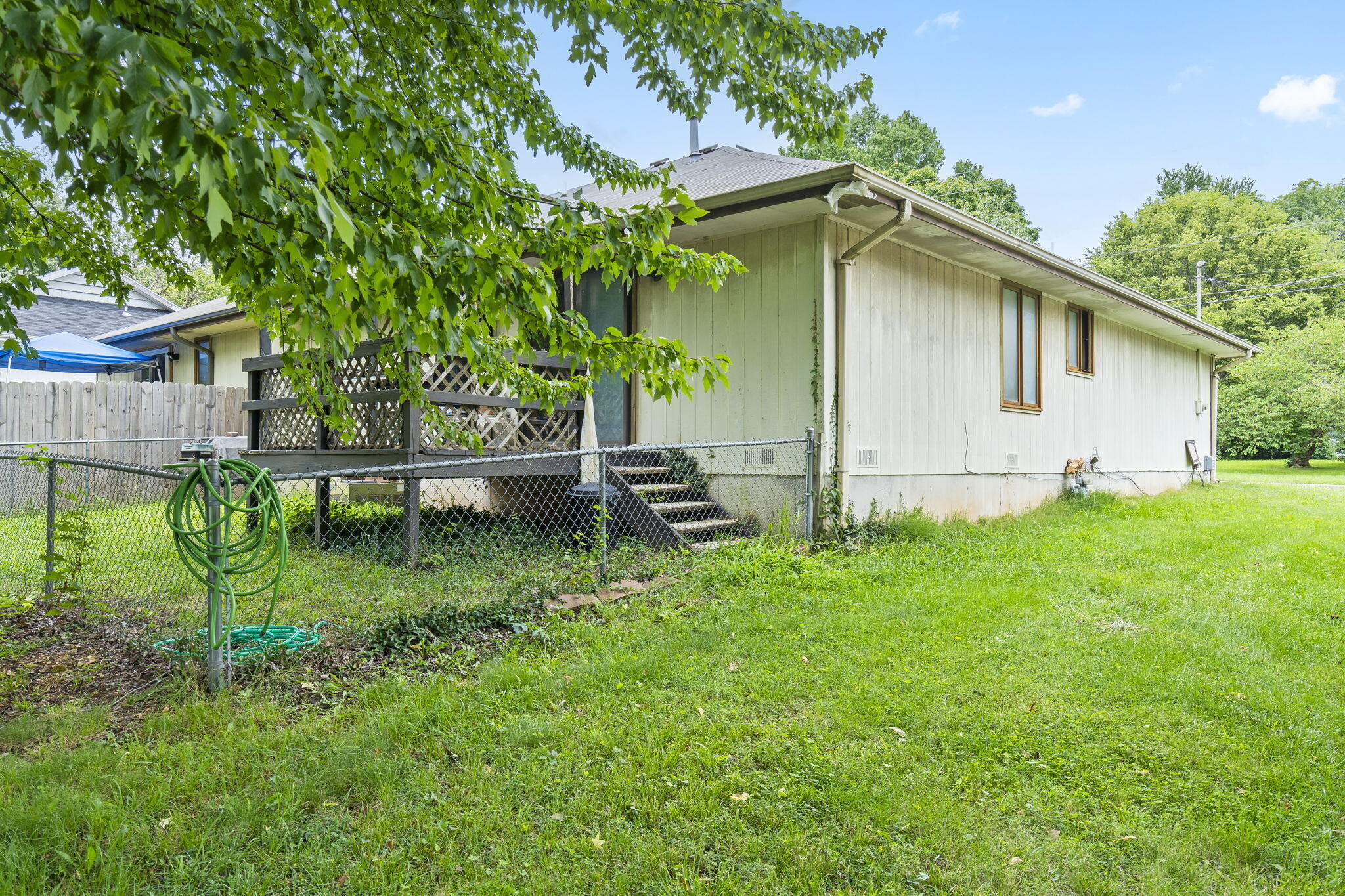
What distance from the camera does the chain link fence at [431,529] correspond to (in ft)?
14.8

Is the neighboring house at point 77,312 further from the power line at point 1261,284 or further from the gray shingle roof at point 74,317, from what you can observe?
the power line at point 1261,284

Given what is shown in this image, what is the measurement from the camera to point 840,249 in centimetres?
657

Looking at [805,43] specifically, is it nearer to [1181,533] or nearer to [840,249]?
[840,249]

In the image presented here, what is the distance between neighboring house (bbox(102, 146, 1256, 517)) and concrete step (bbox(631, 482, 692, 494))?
53 centimetres

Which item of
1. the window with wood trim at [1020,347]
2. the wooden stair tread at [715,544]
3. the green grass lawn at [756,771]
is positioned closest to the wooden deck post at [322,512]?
the wooden stair tread at [715,544]

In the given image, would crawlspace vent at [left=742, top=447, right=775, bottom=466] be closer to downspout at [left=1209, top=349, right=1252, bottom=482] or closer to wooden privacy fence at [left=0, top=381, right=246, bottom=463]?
wooden privacy fence at [left=0, top=381, right=246, bottom=463]

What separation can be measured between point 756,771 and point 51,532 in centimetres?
463

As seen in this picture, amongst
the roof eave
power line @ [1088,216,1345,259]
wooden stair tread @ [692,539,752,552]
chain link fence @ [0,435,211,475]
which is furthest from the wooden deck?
power line @ [1088,216,1345,259]

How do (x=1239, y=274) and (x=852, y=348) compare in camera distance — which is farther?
(x=1239, y=274)

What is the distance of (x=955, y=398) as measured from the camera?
7.97 m

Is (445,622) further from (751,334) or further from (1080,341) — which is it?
(1080,341)

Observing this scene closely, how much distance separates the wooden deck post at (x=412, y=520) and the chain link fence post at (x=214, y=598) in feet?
Answer: 8.19

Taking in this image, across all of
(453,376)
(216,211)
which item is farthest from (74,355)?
(216,211)

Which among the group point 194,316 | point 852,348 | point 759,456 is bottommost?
point 759,456
